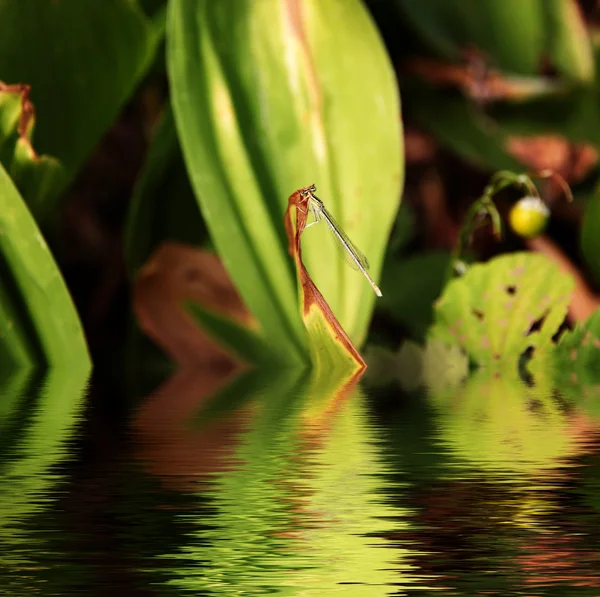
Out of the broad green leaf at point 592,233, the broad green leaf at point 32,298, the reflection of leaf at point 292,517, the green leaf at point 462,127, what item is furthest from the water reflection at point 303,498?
the green leaf at point 462,127

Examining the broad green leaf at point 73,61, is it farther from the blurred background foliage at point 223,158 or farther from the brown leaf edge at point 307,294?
the brown leaf edge at point 307,294

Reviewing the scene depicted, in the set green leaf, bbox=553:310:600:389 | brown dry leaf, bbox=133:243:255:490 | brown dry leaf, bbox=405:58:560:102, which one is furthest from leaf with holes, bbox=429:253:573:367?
brown dry leaf, bbox=405:58:560:102

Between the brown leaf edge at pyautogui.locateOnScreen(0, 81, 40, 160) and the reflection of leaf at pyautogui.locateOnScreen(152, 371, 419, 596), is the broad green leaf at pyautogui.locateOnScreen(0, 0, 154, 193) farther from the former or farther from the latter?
the reflection of leaf at pyautogui.locateOnScreen(152, 371, 419, 596)

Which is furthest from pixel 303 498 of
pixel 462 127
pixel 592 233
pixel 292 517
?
pixel 462 127

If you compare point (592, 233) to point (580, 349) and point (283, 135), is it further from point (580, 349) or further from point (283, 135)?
point (283, 135)

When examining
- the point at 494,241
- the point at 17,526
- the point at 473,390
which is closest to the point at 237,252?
the point at 473,390

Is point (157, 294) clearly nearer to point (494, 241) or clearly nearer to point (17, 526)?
point (494, 241)
